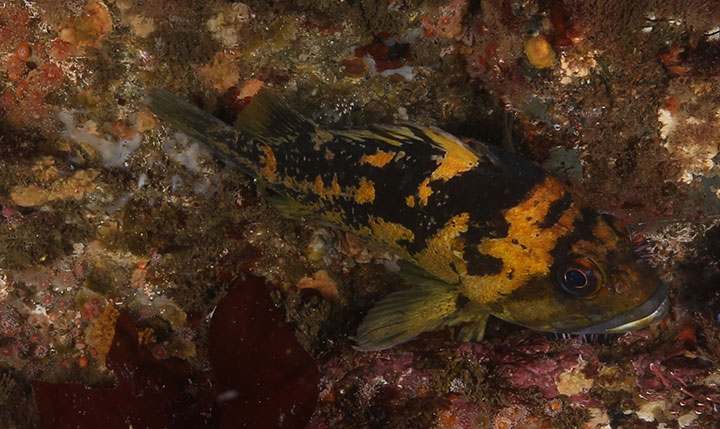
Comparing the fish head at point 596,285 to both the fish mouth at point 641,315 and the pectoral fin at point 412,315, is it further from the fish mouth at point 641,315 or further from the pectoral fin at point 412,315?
the pectoral fin at point 412,315

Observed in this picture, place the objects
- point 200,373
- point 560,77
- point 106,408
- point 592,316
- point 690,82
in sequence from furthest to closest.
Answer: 1. point 200,373
2. point 106,408
3. point 560,77
4. point 690,82
5. point 592,316

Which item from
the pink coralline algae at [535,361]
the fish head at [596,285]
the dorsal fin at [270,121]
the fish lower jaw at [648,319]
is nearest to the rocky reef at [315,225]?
the pink coralline algae at [535,361]

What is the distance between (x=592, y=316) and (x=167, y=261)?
3.84 metres

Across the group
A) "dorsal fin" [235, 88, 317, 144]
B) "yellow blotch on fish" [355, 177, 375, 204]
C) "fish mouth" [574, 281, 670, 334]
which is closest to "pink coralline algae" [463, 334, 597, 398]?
"fish mouth" [574, 281, 670, 334]

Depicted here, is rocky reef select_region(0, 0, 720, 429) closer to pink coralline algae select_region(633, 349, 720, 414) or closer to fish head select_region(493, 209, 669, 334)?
pink coralline algae select_region(633, 349, 720, 414)

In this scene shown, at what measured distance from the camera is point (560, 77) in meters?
3.79

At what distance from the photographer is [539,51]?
3.69 meters

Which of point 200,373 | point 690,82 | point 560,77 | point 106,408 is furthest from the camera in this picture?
point 200,373

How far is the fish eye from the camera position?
8.87 feet

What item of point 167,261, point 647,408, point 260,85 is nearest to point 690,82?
point 647,408

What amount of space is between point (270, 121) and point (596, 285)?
8.88 ft

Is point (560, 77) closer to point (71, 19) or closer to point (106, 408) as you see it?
point (71, 19)

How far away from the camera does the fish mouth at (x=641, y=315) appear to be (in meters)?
2.69

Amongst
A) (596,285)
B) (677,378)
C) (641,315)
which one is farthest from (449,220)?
(677,378)
